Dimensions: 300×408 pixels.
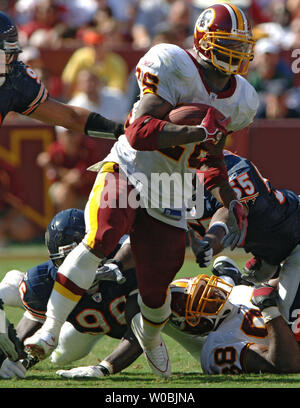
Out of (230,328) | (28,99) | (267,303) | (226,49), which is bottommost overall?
(230,328)

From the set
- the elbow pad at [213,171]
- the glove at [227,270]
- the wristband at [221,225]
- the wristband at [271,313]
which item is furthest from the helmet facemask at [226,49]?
the glove at [227,270]

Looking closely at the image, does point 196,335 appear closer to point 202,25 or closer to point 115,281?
point 115,281

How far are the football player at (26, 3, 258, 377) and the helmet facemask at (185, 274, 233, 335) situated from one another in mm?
154

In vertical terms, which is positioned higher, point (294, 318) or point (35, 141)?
point (294, 318)

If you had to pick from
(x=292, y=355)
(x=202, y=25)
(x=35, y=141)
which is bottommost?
(x=35, y=141)

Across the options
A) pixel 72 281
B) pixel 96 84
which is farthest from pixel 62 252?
pixel 96 84

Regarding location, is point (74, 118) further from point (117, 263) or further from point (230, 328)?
point (230, 328)

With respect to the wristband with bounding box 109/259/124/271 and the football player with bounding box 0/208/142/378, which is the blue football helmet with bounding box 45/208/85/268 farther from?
the wristband with bounding box 109/259/124/271

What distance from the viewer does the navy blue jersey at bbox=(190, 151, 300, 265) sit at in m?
4.80

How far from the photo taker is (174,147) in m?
4.14

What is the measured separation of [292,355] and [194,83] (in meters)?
1.38

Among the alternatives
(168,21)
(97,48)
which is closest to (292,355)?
(97,48)

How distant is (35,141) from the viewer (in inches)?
352

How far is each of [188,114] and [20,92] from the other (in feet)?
3.03
